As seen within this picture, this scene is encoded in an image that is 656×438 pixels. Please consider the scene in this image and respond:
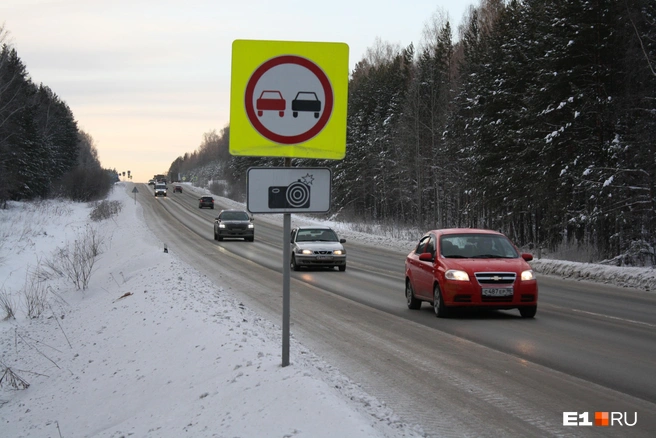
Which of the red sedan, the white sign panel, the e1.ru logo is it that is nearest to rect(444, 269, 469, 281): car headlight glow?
the red sedan

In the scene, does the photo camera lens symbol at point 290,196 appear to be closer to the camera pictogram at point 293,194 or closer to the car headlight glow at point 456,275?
the camera pictogram at point 293,194

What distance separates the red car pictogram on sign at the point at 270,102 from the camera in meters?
5.94

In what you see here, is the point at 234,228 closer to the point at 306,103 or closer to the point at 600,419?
the point at 306,103

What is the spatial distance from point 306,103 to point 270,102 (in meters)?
0.31

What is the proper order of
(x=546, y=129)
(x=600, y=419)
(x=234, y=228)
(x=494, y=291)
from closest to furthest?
1. (x=600, y=419)
2. (x=494, y=291)
3. (x=546, y=129)
4. (x=234, y=228)

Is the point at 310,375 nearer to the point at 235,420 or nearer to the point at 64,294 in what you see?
the point at 235,420

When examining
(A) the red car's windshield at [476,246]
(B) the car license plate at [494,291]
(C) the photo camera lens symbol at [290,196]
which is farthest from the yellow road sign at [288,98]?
(A) the red car's windshield at [476,246]

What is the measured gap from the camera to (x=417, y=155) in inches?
2142

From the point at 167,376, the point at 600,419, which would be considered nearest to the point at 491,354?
the point at 600,419

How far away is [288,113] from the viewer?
5.98 metres

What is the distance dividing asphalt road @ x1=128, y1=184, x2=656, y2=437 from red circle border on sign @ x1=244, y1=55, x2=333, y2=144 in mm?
2546

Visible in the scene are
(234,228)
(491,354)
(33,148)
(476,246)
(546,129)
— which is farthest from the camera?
(33,148)

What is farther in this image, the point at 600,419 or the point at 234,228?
the point at 234,228

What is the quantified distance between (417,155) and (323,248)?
101ft
